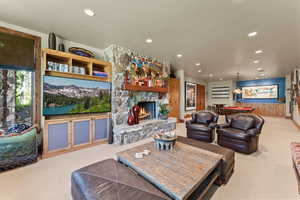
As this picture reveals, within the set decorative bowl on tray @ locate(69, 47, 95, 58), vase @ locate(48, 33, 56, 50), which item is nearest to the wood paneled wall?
decorative bowl on tray @ locate(69, 47, 95, 58)

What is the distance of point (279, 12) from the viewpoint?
204 cm

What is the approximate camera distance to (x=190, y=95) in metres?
8.50

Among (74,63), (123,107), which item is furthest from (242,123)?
(74,63)

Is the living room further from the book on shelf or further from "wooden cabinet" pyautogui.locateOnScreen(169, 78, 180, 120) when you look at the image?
"wooden cabinet" pyautogui.locateOnScreen(169, 78, 180, 120)

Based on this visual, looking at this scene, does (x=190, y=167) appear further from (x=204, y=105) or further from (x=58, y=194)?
(x=204, y=105)

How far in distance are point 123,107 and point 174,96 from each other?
299 cm

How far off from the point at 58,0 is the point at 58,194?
2794 millimetres

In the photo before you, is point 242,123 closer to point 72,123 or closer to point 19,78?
point 72,123

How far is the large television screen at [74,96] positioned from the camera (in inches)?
106

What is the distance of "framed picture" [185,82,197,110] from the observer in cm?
817

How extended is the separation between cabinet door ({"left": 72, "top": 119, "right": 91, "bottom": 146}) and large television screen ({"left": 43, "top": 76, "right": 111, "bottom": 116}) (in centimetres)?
27

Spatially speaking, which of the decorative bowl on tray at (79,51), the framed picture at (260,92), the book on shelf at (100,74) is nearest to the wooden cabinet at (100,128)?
the book on shelf at (100,74)

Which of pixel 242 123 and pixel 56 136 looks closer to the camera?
pixel 56 136

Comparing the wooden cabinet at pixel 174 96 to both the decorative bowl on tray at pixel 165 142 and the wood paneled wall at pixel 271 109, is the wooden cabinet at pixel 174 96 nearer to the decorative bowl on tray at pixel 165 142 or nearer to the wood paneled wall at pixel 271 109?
the decorative bowl on tray at pixel 165 142
